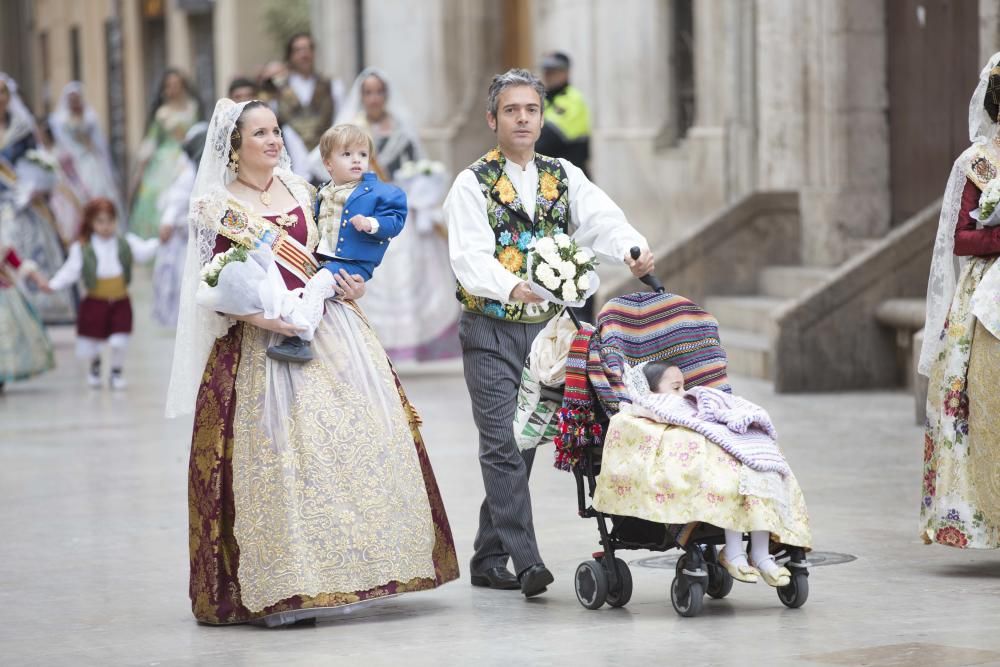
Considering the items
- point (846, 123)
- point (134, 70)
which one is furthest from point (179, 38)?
point (846, 123)

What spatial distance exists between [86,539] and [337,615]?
6.67 feet

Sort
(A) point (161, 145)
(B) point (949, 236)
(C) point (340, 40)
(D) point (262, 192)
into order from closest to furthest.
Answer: (D) point (262, 192) → (B) point (949, 236) → (A) point (161, 145) → (C) point (340, 40)

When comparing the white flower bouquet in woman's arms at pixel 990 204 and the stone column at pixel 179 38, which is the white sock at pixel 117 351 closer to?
the white flower bouquet in woman's arms at pixel 990 204

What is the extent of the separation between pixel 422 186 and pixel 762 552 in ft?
27.1

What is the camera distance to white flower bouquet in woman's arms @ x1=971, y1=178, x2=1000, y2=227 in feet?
24.7

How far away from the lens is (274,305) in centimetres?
676

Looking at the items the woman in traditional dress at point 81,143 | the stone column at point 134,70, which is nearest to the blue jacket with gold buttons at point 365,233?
the woman in traditional dress at point 81,143

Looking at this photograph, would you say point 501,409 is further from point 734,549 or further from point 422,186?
point 422,186

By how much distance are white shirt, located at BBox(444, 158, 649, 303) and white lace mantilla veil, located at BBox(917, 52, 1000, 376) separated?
1.38 meters

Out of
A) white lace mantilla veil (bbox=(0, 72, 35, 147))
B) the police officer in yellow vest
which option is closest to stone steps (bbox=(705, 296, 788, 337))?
the police officer in yellow vest

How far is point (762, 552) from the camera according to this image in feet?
21.8

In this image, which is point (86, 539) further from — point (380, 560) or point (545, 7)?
point (545, 7)

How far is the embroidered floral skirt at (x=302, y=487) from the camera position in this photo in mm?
6688

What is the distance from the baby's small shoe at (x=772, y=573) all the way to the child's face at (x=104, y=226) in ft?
30.8
